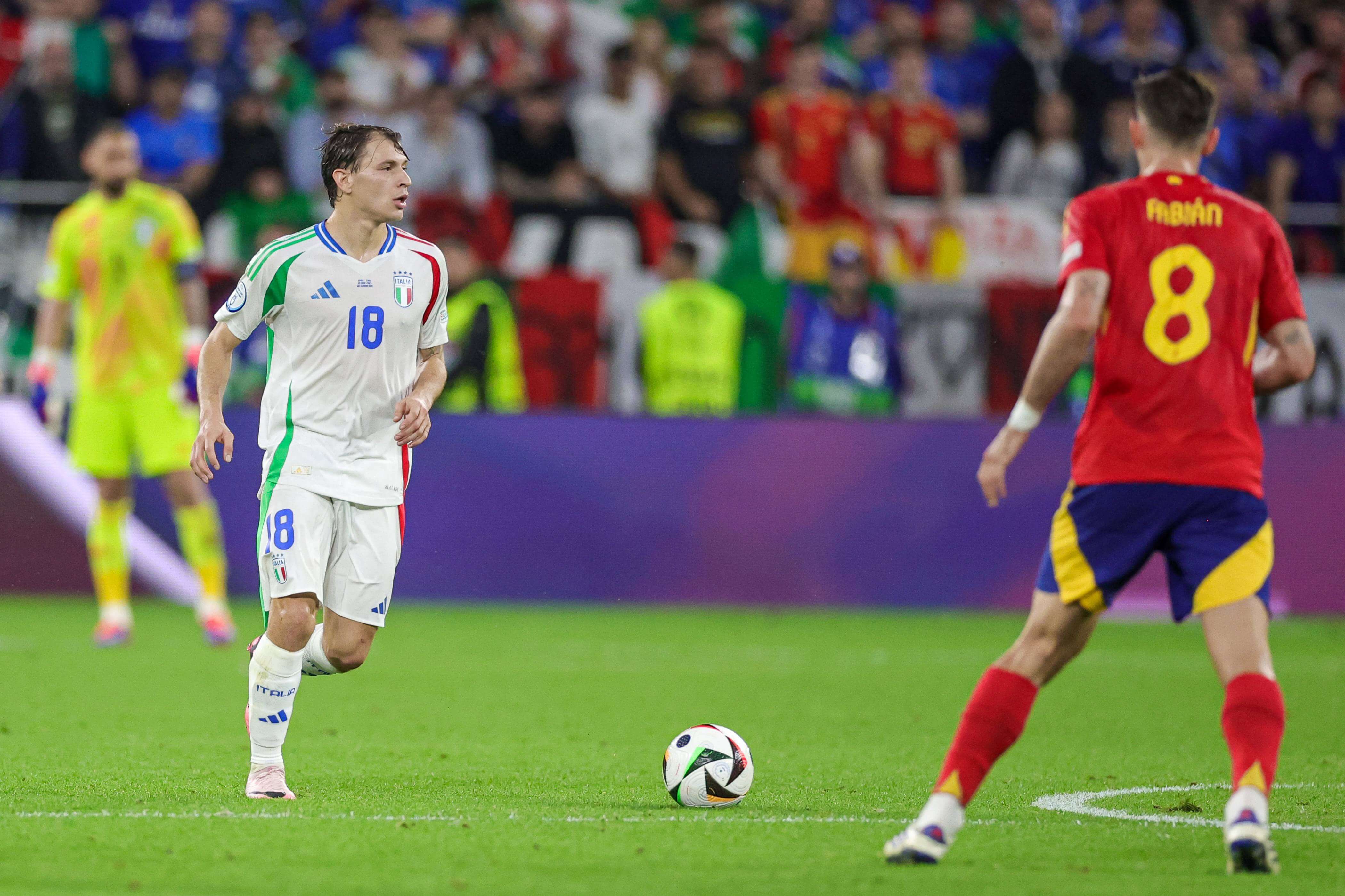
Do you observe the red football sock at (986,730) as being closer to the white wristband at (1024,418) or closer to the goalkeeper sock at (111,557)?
the white wristband at (1024,418)

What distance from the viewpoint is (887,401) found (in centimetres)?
1370

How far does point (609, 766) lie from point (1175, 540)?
98.0 inches

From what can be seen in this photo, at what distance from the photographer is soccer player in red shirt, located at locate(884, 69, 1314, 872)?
4.40 m

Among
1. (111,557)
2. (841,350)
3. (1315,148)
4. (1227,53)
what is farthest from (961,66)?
(111,557)

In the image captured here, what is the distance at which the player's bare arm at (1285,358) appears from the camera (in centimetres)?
455

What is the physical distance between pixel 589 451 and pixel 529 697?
4463mm

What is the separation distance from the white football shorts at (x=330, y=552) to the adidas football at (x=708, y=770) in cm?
100

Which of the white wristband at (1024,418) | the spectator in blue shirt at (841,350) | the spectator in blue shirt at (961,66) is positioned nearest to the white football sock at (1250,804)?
the white wristband at (1024,418)

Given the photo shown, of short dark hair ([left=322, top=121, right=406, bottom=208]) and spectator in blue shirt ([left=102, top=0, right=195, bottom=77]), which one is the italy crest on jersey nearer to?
short dark hair ([left=322, top=121, right=406, bottom=208])

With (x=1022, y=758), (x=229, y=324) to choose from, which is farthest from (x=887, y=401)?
(x=229, y=324)

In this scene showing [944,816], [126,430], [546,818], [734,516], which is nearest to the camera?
[944,816]

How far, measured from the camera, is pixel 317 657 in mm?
5766

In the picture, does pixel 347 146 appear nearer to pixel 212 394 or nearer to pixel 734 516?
pixel 212 394

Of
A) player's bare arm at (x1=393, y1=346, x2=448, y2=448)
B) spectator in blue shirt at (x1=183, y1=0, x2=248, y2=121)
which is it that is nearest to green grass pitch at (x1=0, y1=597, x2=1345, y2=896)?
player's bare arm at (x1=393, y1=346, x2=448, y2=448)
